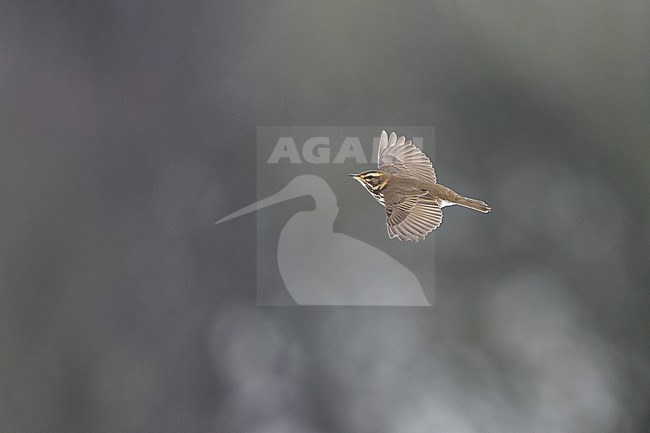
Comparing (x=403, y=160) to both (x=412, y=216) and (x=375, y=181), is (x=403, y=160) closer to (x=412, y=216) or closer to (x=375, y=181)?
(x=375, y=181)

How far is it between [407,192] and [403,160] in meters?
0.22

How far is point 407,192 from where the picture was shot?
185 cm

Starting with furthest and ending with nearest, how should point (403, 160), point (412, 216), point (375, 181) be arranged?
point (403, 160) < point (375, 181) < point (412, 216)

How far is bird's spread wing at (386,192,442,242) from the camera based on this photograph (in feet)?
5.72

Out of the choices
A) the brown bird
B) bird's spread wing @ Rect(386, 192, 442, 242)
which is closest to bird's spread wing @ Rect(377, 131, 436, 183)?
the brown bird

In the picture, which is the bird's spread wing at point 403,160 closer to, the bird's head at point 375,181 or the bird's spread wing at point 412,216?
the bird's head at point 375,181

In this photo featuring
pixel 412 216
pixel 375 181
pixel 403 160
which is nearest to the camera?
pixel 412 216

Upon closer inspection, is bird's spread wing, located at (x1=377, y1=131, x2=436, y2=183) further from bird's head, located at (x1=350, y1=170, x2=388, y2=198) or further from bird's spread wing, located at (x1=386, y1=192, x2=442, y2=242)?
bird's spread wing, located at (x1=386, y1=192, x2=442, y2=242)

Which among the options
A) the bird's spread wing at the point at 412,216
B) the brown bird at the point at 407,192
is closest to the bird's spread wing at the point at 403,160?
the brown bird at the point at 407,192

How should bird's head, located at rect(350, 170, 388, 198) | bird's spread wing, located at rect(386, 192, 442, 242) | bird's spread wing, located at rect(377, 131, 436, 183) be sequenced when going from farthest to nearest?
bird's spread wing, located at rect(377, 131, 436, 183)
bird's head, located at rect(350, 170, 388, 198)
bird's spread wing, located at rect(386, 192, 442, 242)

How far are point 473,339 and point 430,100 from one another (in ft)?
2.93

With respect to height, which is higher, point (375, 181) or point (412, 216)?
point (375, 181)

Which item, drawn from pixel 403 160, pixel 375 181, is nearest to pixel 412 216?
pixel 375 181

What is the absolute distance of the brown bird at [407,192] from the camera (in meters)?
1.76
